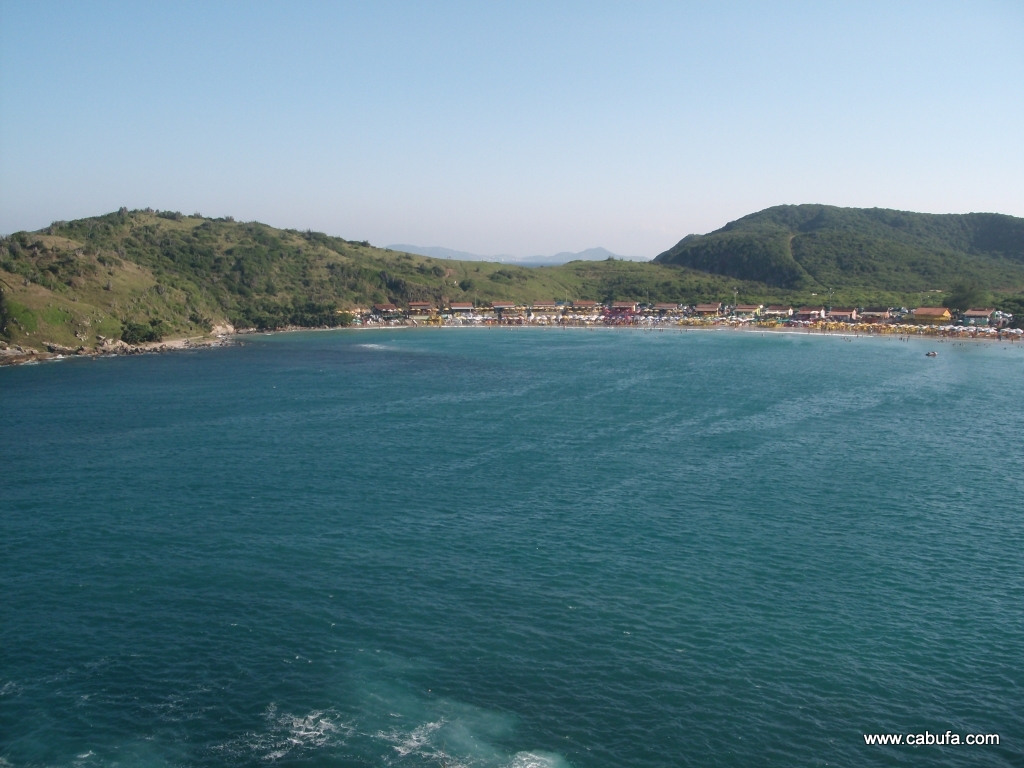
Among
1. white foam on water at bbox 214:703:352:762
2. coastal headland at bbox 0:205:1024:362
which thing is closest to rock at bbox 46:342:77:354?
coastal headland at bbox 0:205:1024:362

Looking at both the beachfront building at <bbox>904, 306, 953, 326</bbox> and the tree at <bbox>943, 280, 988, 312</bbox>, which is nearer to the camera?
the beachfront building at <bbox>904, 306, 953, 326</bbox>

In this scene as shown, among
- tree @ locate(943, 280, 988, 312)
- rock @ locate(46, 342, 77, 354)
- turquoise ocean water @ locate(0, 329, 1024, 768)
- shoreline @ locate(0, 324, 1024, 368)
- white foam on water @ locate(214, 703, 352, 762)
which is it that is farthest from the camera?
tree @ locate(943, 280, 988, 312)

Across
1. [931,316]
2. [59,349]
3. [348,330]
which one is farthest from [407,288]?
[931,316]

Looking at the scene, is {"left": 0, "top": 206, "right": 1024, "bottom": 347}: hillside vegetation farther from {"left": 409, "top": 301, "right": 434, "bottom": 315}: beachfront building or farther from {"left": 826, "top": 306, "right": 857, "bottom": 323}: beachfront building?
{"left": 826, "top": 306, "right": 857, "bottom": 323}: beachfront building

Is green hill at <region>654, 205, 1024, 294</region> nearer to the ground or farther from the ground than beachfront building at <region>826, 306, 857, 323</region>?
farther from the ground

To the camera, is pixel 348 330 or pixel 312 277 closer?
pixel 348 330

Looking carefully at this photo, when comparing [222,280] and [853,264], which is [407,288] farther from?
[853,264]

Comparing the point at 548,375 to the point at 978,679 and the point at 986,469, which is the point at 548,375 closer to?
the point at 986,469
